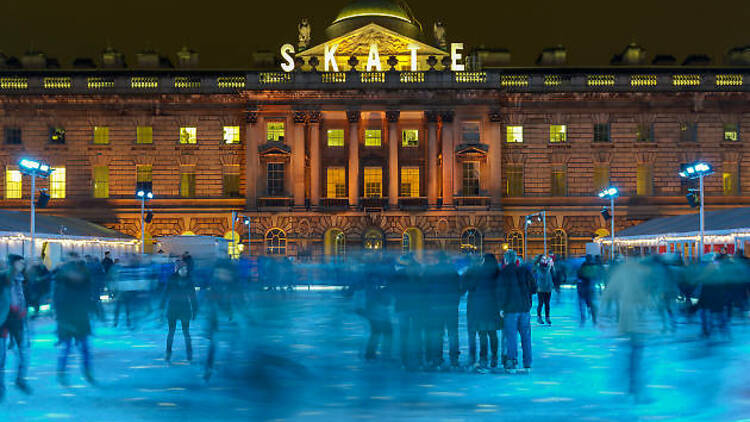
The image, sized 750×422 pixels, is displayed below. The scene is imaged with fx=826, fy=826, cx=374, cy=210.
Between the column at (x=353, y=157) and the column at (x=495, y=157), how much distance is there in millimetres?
10828

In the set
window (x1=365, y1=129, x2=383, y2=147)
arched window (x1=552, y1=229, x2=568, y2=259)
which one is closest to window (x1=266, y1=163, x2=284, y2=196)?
window (x1=365, y1=129, x2=383, y2=147)

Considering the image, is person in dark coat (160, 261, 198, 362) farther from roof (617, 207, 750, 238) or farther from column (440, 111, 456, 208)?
column (440, 111, 456, 208)

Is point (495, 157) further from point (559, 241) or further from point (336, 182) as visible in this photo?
point (336, 182)

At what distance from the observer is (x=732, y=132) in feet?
230

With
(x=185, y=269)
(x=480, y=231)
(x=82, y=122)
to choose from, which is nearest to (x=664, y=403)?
(x=185, y=269)

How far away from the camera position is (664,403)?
12.8 m

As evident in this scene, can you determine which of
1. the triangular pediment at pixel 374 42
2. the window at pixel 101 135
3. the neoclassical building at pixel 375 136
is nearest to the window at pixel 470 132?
the neoclassical building at pixel 375 136

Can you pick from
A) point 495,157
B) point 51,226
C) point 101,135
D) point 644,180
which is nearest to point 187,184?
point 101,135

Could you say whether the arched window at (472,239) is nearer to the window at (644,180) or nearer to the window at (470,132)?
the window at (470,132)

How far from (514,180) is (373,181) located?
39.1 feet

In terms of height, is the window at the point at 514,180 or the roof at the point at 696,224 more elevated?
the window at the point at 514,180

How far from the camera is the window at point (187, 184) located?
69.9 m

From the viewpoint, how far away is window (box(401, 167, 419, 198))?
229 feet

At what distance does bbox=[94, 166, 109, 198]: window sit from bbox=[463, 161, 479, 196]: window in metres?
30.1
